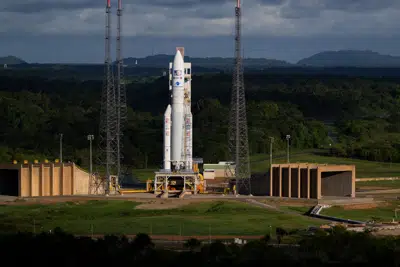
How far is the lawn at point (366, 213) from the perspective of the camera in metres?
85.1

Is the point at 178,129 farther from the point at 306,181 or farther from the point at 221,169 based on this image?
the point at 221,169

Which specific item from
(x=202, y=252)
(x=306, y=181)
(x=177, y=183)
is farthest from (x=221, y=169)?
(x=202, y=252)

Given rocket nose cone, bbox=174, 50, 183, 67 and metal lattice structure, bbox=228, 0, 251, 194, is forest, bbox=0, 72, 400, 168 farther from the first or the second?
metal lattice structure, bbox=228, 0, 251, 194

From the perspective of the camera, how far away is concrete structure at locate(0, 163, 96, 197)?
317ft

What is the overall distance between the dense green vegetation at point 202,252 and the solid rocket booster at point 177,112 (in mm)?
31748

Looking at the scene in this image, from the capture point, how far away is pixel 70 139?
15250cm

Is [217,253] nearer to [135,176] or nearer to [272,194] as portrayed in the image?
[272,194]

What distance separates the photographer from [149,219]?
8325 centimetres

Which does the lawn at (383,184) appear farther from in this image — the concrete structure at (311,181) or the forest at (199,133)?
the forest at (199,133)

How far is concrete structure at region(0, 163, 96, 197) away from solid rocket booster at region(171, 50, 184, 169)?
28.0 ft

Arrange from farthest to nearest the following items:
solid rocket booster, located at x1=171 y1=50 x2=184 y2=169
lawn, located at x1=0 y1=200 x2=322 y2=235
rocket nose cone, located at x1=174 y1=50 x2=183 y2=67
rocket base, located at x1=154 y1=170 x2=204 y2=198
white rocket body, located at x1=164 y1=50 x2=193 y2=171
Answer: white rocket body, located at x1=164 y1=50 x2=193 y2=171
solid rocket booster, located at x1=171 y1=50 x2=184 y2=169
rocket base, located at x1=154 y1=170 x2=204 y2=198
rocket nose cone, located at x1=174 y1=50 x2=183 y2=67
lawn, located at x1=0 y1=200 x2=322 y2=235

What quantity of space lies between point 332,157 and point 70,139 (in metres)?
36.8

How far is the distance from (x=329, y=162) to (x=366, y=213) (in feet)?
137

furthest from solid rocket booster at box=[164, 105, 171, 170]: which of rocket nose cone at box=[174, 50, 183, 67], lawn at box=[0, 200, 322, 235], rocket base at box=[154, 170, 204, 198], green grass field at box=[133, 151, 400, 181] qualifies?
green grass field at box=[133, 151, 400, 181]
